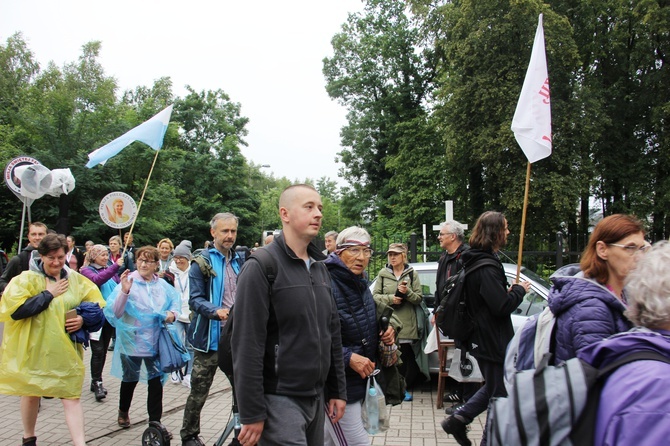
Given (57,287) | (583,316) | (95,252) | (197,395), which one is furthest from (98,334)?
(583,316)

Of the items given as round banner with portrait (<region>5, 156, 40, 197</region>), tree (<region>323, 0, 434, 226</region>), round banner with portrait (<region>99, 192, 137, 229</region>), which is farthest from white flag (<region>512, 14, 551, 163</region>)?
tree (<region>323, 0, 434, 226</region>)

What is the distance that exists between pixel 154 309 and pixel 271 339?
250cm

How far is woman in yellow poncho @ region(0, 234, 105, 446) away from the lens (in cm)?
400

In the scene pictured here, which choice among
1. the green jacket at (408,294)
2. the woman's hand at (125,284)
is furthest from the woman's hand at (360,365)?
the green jacket at (408,294)

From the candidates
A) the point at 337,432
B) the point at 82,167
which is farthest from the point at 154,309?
the point at 82,167

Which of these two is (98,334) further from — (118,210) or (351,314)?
(351,314)

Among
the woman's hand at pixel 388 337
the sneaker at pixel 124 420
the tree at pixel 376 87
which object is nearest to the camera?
the woman's hand at pixel 388 337

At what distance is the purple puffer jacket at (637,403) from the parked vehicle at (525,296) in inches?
185

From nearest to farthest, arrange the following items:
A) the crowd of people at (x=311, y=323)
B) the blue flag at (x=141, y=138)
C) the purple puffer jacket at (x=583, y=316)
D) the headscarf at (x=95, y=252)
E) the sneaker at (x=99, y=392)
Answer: the crowd of people at (x=311, y=323)
the purple puffer jacket at (x=583, y=316)
the sneaker at (x=99, y=392)
the headscarf at (x=95, y=252)
the blue flag at (x=141, y=138)

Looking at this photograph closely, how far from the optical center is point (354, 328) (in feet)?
11.6

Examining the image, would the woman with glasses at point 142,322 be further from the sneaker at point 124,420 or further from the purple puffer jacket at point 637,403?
the purple puffer jacket at point 637,403

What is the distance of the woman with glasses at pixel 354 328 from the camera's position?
11.2 feet

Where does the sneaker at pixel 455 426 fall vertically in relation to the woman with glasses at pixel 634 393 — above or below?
below

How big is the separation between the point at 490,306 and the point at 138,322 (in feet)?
9.99
